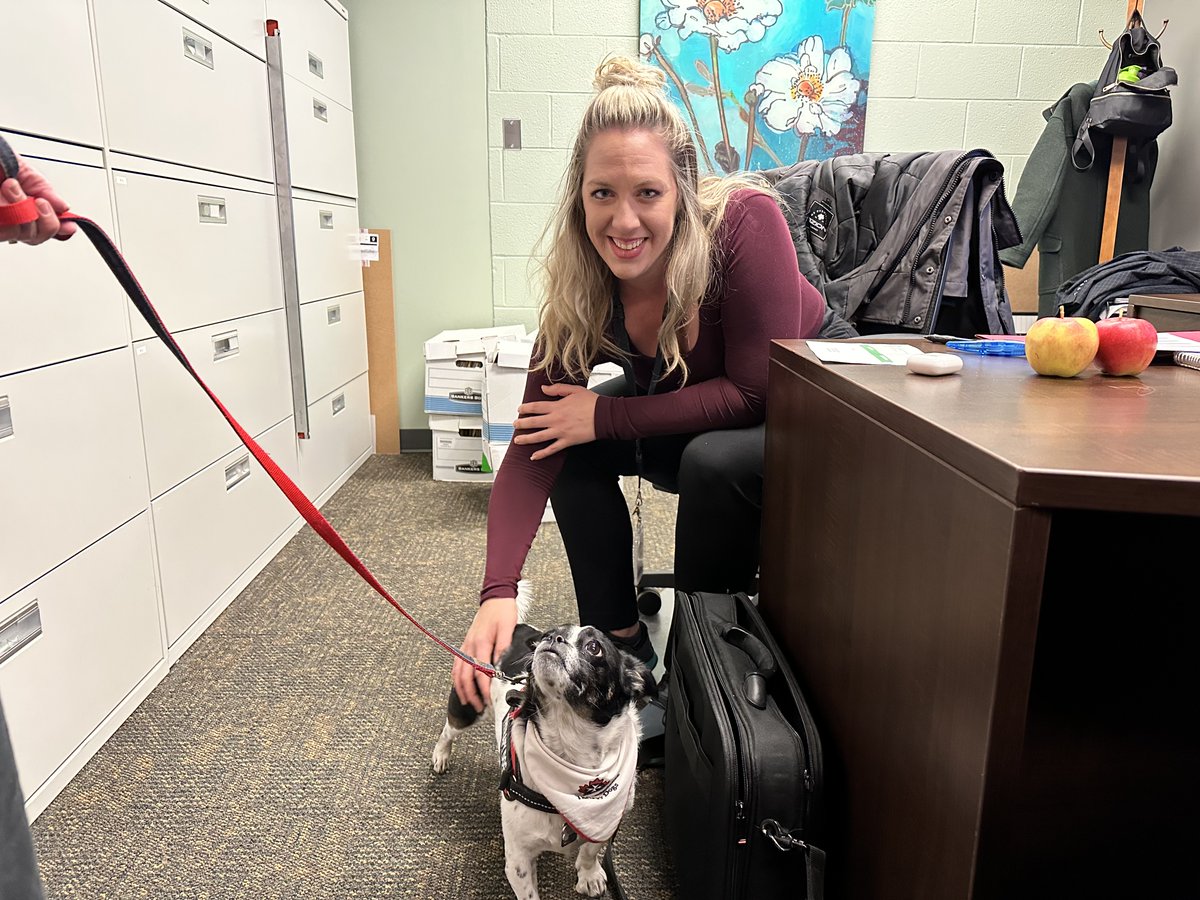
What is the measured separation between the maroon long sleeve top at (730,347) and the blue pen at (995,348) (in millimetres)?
297

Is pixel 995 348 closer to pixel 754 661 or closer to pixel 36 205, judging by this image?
pixel 754 661

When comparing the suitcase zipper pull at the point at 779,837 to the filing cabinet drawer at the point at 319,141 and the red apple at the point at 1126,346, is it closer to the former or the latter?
the red apple at the point at 1126,346

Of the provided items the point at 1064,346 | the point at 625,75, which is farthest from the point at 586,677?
the point at 625,75

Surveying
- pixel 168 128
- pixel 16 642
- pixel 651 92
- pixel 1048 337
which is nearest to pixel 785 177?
pixel 651 92

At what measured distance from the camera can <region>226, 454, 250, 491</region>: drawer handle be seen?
6.70 ft

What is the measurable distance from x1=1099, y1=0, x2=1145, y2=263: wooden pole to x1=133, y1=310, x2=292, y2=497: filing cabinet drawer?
2.70 metres

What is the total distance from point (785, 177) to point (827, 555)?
4.47 feet

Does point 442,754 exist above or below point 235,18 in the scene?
below

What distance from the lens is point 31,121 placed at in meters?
1.29

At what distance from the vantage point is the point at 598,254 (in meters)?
1.31

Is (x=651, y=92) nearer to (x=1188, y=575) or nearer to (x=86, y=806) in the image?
(x=1188, y=575)

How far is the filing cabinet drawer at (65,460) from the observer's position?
4.08 feet

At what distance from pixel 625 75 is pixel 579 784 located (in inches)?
40.3

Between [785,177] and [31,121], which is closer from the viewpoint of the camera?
[31,121]
